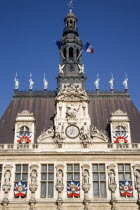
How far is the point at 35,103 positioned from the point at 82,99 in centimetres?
796

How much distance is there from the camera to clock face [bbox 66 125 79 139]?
40.7 m

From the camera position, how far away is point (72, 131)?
134 ft

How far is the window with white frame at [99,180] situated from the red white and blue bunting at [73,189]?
197 cm

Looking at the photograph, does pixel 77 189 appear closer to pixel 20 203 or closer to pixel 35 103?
pixel 20 203

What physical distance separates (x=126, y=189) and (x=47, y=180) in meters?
9.20

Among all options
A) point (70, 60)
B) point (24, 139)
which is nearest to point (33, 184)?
point (24, 139)

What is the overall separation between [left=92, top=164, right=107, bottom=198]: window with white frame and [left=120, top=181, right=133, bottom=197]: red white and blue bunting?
197cm

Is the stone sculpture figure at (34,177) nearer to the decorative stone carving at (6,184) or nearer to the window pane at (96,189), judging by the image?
the decorative stone carving at (6,184)

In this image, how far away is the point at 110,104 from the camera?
4703 cm

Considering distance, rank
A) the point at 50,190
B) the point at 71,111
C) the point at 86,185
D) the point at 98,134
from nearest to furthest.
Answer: the point at 86,185 < the point at 50,190 < the point at 98,134 < the point at 71,111

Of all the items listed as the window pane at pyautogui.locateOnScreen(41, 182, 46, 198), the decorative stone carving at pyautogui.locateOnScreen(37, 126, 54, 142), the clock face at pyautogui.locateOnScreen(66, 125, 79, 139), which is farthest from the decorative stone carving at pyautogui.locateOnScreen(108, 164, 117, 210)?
the decorative stone carving at pyautogui.locateOnScreen(37, 126, 54, 142)

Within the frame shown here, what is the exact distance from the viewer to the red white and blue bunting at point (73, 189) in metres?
37.4

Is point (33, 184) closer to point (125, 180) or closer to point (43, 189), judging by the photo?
point (43, 189)

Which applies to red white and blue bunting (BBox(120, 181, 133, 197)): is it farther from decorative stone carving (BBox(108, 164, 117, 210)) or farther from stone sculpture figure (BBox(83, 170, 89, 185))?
stone sculpture figure (BBox(83, 170, 89, 185))
